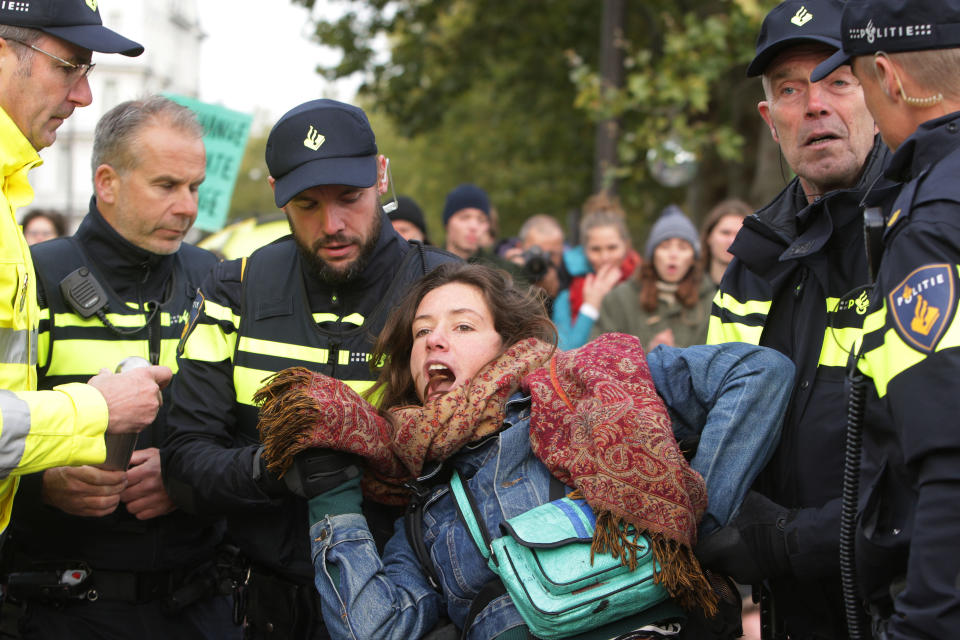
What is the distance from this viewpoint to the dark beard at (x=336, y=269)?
10.4 feet

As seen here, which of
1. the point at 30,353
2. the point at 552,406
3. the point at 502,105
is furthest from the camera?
the point at 502,105

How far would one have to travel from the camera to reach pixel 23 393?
2555 millimetres

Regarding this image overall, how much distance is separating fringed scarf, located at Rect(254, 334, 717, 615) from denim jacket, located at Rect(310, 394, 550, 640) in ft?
0.26

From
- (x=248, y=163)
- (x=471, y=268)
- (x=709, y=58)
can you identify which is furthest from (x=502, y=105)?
(x=248, y=163)

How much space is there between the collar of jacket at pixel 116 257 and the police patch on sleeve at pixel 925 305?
9.02ft

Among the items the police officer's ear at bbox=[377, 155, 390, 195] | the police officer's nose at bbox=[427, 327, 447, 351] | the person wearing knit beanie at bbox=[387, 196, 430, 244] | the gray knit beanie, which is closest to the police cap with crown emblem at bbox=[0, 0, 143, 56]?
the police officer's ear at bbox=[377, 155, 390, 195]

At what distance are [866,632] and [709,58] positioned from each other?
28.3 feet

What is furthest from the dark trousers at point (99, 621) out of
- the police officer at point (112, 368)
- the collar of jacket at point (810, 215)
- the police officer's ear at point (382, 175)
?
the collar of jacket at point (810, 215)

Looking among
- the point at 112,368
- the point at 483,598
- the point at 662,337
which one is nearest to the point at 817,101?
the point at 483,598

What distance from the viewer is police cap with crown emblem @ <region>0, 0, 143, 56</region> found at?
2.81 metres

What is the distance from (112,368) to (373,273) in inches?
38.7

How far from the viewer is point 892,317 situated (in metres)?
1.82

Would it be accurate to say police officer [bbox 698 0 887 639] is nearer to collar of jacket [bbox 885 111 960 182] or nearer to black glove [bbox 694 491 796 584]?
black glove [bbox 694 491 796 584]

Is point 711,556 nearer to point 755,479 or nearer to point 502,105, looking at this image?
point 755,479
